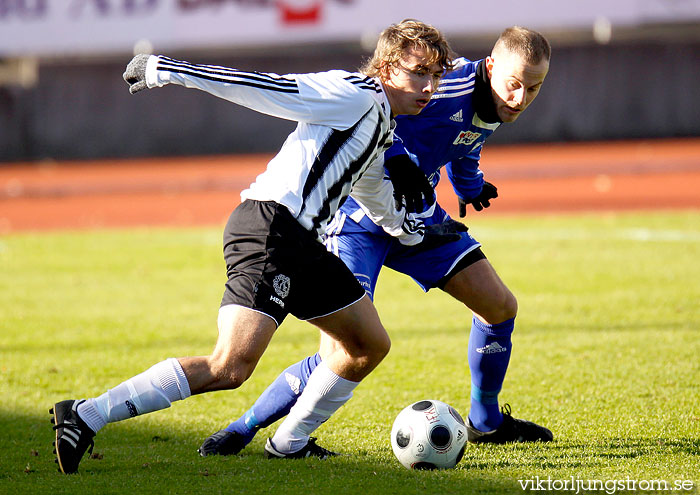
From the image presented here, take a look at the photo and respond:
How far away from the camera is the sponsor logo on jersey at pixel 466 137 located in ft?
15.1

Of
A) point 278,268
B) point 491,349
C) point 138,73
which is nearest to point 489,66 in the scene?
point 491,349

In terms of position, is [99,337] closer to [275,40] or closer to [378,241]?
[378,241]

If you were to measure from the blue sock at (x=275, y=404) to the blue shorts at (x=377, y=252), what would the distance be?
54 cm

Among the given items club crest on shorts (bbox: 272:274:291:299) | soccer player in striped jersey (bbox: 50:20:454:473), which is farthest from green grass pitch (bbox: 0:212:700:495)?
club crest on shorts (bbox: 272:274:291:299)

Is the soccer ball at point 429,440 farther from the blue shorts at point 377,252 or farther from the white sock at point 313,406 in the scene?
the blue shorts at point 377,252

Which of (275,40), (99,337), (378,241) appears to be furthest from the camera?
(275,40)

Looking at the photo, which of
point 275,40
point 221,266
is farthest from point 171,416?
point 275,40

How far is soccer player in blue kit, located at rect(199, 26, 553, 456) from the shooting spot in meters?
4.43

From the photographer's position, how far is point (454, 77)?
178 inches

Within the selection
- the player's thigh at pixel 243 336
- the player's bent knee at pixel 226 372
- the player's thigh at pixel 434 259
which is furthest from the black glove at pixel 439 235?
the player's bent knee at pixel 226 372

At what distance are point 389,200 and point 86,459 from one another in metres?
1.98

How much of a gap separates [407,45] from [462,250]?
1.29m

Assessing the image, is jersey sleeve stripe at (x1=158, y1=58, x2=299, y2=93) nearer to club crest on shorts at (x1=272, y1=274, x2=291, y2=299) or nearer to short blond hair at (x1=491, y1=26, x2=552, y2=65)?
club crest on shorts at (x1=272, y1=274, x2=291, y2=299)

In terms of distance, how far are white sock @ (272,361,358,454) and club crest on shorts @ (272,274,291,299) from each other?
1.93 ft
